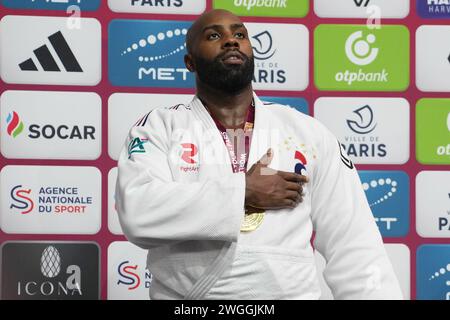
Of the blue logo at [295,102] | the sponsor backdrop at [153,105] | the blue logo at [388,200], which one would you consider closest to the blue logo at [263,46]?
the sponsor backdrop at [153,105]

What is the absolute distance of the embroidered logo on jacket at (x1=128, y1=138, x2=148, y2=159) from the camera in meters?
1.81

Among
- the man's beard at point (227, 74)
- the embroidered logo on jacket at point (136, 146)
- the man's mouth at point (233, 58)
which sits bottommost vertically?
the embroidered logo on jacket at point (136, 146)

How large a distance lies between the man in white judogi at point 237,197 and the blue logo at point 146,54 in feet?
1.69

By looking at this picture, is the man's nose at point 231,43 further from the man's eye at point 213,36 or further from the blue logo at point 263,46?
the blue logo at point 263,46

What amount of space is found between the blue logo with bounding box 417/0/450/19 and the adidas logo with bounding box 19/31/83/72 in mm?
1114

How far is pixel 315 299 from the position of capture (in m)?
1.81

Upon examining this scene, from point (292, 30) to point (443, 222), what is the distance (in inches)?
30.8

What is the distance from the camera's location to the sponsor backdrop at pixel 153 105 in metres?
2.47

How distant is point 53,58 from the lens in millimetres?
2504

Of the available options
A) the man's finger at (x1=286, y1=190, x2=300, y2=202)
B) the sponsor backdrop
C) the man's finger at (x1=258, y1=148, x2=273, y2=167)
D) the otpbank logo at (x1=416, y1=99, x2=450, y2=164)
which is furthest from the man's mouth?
the otpbank logo at (x1=416, y1=99, x2=450, y2=164)

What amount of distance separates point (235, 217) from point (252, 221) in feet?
0.24

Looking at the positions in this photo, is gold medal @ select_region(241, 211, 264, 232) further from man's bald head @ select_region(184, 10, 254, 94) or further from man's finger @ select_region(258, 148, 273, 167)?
man's bald head @ select_region(184, 10, 254, 94)

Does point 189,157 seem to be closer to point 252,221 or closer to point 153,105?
point 252,221
